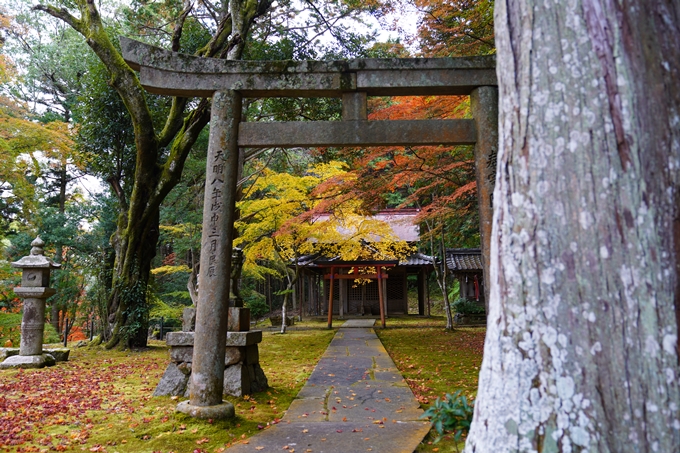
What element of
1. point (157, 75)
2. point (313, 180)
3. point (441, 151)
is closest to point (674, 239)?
point (157, 75)

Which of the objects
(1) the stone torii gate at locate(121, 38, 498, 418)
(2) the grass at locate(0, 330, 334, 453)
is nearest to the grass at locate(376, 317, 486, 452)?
(2) the grass at locate(0, 330, 334, 453)

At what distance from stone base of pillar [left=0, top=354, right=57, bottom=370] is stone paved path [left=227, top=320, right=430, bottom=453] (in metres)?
5.21

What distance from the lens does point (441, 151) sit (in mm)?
8938

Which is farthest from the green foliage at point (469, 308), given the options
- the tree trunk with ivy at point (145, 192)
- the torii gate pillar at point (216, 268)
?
the torii gate pillar at point (216, 268)

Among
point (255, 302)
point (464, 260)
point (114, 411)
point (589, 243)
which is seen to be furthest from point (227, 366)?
point (255, 302)

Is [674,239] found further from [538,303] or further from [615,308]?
[538,303]

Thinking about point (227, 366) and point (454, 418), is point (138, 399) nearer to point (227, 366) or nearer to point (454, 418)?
point (227, 366)

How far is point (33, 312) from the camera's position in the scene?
331 inches

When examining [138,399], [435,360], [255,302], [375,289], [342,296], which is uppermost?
[375,289]

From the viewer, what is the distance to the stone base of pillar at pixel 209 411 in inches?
167

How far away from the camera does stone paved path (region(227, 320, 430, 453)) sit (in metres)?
3.58

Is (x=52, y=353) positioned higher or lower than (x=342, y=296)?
lower

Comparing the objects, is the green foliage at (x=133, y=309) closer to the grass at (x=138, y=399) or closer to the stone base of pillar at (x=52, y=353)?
the grass at (x=138, y=399)

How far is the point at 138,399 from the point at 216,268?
2.37 meters
